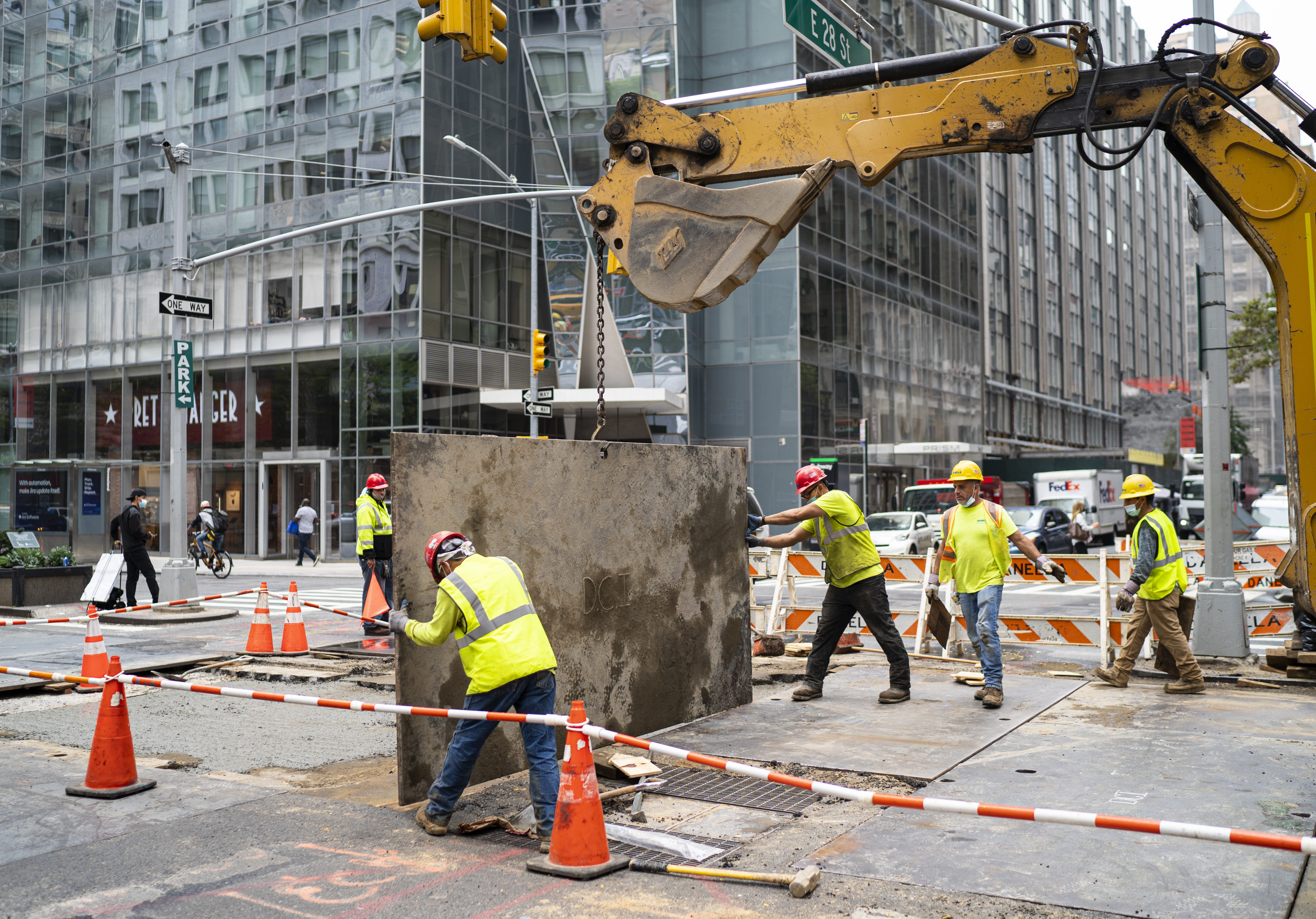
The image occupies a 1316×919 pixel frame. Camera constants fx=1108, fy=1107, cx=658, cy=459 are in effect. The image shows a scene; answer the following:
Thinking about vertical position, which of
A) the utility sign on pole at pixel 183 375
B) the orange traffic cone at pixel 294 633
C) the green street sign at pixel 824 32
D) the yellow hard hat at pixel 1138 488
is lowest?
the orange traffic cone at pixel 294 633

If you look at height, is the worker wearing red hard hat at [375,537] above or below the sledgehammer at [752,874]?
above

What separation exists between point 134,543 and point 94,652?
352 inches

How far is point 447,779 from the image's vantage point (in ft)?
18.9

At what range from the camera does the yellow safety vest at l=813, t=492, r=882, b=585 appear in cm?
923

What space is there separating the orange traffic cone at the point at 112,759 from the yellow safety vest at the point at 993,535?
261 inches

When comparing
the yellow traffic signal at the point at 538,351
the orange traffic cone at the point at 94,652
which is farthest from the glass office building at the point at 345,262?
the orange traffic cone at the point at 94,652

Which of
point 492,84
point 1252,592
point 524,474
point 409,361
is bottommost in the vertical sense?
Result: point 1252,592

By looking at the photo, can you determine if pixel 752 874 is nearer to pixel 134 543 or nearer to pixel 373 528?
pixel 373 528

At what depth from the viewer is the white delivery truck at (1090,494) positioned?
3825cm

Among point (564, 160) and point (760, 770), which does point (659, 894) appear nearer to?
point (760, 770)

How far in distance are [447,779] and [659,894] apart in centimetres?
140

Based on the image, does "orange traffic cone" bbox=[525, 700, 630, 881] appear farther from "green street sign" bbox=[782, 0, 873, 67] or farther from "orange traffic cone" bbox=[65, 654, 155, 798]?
"green street sign" bbox=[782, 0, 873, 67]

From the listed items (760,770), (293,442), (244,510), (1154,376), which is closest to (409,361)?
(293,442)

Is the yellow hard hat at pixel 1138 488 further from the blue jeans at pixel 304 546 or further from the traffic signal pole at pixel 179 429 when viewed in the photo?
the blue jeans at pixel 304 546
